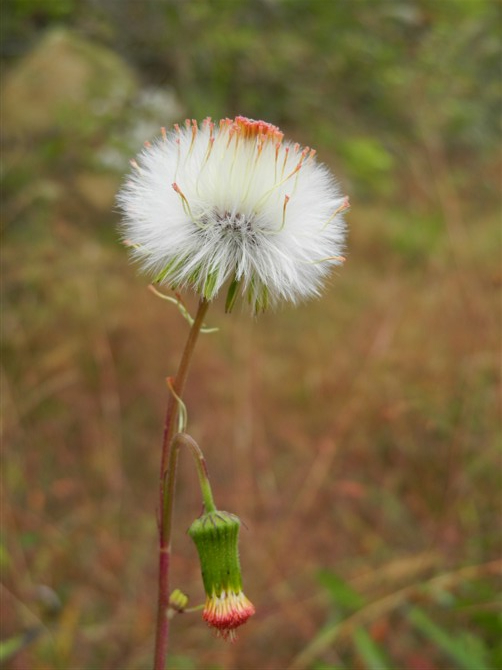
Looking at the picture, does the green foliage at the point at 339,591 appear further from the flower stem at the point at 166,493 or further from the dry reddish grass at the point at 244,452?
the flower stem at the point at 166,493

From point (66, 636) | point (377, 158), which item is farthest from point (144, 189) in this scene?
point (377, 158)

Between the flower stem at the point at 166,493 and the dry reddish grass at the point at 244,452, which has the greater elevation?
the dry reddish grass at the point at 244,452

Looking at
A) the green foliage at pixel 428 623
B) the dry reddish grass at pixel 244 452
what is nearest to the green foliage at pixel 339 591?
the green foliage at pixel 428 623

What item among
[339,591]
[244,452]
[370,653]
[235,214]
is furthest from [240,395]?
[235,214]

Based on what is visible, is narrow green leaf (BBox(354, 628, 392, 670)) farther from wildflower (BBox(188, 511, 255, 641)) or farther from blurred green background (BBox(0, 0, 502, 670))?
wildflower (BBox(188, 511, 255, 641))

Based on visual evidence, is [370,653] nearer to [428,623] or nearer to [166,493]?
[428,623]

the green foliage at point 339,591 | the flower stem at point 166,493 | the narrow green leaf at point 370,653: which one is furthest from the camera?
the green foliage at point 339,591
